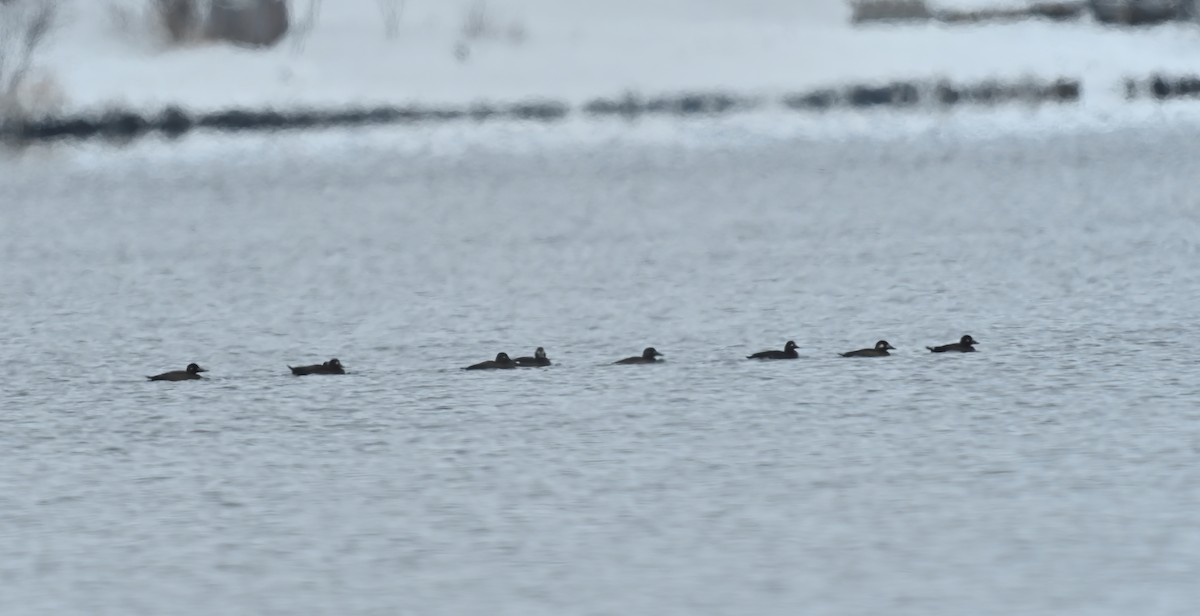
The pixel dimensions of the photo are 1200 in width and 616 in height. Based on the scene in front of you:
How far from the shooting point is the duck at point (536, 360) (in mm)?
18938

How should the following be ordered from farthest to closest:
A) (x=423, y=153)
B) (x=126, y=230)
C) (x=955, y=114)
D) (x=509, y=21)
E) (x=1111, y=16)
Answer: (x=509, y=21) → (x=1111, y=16) → (x=955, y=114) → (x=423, y=153) → (x=126, y=230)

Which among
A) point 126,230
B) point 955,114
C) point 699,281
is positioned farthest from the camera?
point 955,114

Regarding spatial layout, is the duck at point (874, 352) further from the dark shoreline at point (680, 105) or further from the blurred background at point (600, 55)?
the blurred background at point (600, 55)

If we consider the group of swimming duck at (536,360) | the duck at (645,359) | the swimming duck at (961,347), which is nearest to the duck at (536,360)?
the group of swimming duck at (536,360)

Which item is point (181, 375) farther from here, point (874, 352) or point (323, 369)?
point (874, 352)

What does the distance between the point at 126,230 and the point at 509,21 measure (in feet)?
166

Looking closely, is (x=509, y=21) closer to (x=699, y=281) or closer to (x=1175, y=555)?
(x=699, y=281)

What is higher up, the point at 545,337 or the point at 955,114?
the point at 955,114

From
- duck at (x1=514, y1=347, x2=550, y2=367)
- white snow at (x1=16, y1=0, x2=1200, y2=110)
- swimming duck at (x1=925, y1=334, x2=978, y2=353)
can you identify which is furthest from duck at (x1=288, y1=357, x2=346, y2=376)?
white snow at (x1=16, y1=0, x2=1200, y2=110)

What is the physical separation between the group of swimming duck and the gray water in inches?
4.4

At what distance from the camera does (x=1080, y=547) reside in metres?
11.5

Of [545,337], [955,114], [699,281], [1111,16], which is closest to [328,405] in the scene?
[545,337]

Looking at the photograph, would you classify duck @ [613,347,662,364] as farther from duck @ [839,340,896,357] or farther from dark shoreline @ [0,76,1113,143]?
dark shoreline @ [0,76,1113,143]

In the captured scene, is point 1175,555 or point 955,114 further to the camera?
point 955,114
